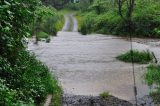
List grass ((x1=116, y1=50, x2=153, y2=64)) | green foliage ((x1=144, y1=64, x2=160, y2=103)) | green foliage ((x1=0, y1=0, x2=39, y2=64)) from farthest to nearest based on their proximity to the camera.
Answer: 1. grass ((x1=116, y1=50, x2=153, y2=64))
2. green foliage ((x1=144, y1=64, x2=160, y2=103))
3. green foliage ((x1=0, y1=0, x2=39, y2=64))

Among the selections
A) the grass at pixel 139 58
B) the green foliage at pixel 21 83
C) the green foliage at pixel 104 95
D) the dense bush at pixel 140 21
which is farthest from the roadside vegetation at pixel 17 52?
the dense bush at pixel 140 21

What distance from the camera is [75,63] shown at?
17.1 m

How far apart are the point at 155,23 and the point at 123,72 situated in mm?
18718

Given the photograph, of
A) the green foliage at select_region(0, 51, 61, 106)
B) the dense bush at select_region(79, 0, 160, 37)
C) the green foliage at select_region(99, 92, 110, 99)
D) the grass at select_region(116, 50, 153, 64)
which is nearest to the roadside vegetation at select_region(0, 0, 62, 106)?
the green foliage at select_region(0, 51, 61, 106)

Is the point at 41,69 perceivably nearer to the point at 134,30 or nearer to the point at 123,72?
the point at 123,72

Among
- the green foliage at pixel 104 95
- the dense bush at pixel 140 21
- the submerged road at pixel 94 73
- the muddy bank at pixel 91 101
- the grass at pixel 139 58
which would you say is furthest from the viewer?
the dense bush at pixel 140 21

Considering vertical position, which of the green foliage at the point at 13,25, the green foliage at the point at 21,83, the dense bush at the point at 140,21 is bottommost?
the dense bush at the point at 140,21

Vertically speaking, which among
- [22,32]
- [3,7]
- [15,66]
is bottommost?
[15,66]

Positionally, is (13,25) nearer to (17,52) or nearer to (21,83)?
(17,52)

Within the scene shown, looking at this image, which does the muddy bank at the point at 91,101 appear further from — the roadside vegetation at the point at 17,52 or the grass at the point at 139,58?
the grass at the point at 139,58

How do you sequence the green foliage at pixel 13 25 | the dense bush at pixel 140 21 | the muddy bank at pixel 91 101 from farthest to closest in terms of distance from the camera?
1. the dense bush at pixel 140 21
2. the muddy bank at pixel 91 101
3. the green foliage at pixel 13 25

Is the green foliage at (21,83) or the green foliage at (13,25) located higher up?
the green foliage at (13,25)

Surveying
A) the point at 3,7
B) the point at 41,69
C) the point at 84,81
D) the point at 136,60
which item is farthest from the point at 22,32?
the point at 136,60

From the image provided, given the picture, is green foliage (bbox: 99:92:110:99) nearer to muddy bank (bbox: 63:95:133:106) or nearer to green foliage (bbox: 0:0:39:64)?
muddy bank (bbox: 63:95:133:106)
